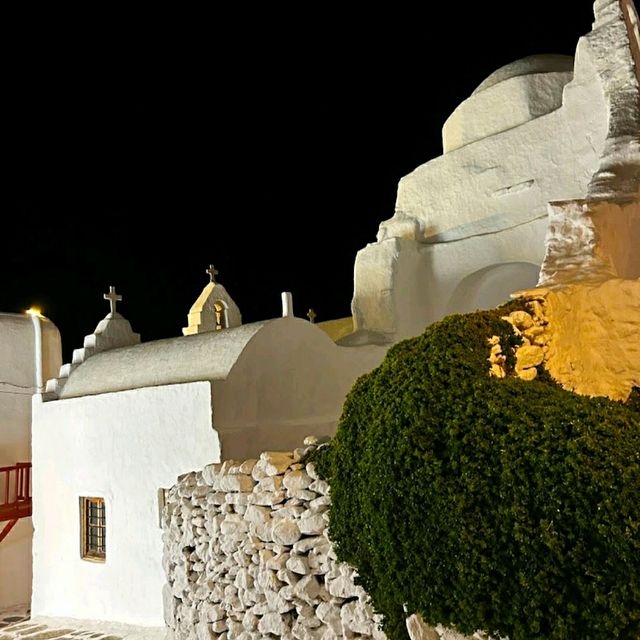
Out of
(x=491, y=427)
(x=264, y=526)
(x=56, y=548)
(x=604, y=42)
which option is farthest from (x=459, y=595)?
(x=604, y=42)

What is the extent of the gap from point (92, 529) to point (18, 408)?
4320 millimetres

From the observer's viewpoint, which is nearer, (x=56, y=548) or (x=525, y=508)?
(x=525, y=508)

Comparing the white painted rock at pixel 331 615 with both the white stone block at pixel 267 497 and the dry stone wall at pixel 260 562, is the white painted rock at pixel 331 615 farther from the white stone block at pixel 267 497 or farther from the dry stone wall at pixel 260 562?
the white stone block at pixel 267 497

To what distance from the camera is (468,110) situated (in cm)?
1512

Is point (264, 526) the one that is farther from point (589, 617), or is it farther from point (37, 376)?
point (37, 376)

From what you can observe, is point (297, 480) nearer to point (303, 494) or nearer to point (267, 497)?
point (303, 494)

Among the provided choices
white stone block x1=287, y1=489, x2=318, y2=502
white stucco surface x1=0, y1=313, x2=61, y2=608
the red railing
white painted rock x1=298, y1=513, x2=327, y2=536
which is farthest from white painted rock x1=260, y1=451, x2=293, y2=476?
white stucco surface x1=0, y1=313, x2=61, y2=608

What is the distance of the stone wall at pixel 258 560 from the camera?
6.44 m

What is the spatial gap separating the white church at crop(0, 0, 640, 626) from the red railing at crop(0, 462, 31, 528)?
446 mm

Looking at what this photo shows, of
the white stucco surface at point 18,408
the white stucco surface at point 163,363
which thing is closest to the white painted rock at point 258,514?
the white stucco surface at point 163,363

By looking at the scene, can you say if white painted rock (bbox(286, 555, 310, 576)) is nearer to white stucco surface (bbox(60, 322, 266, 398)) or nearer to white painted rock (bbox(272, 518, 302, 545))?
white painted rock (bbox(272, 518, 302, 545))

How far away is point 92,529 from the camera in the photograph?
469 inches

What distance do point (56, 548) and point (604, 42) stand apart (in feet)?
42.1

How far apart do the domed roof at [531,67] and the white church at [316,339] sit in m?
0.05
